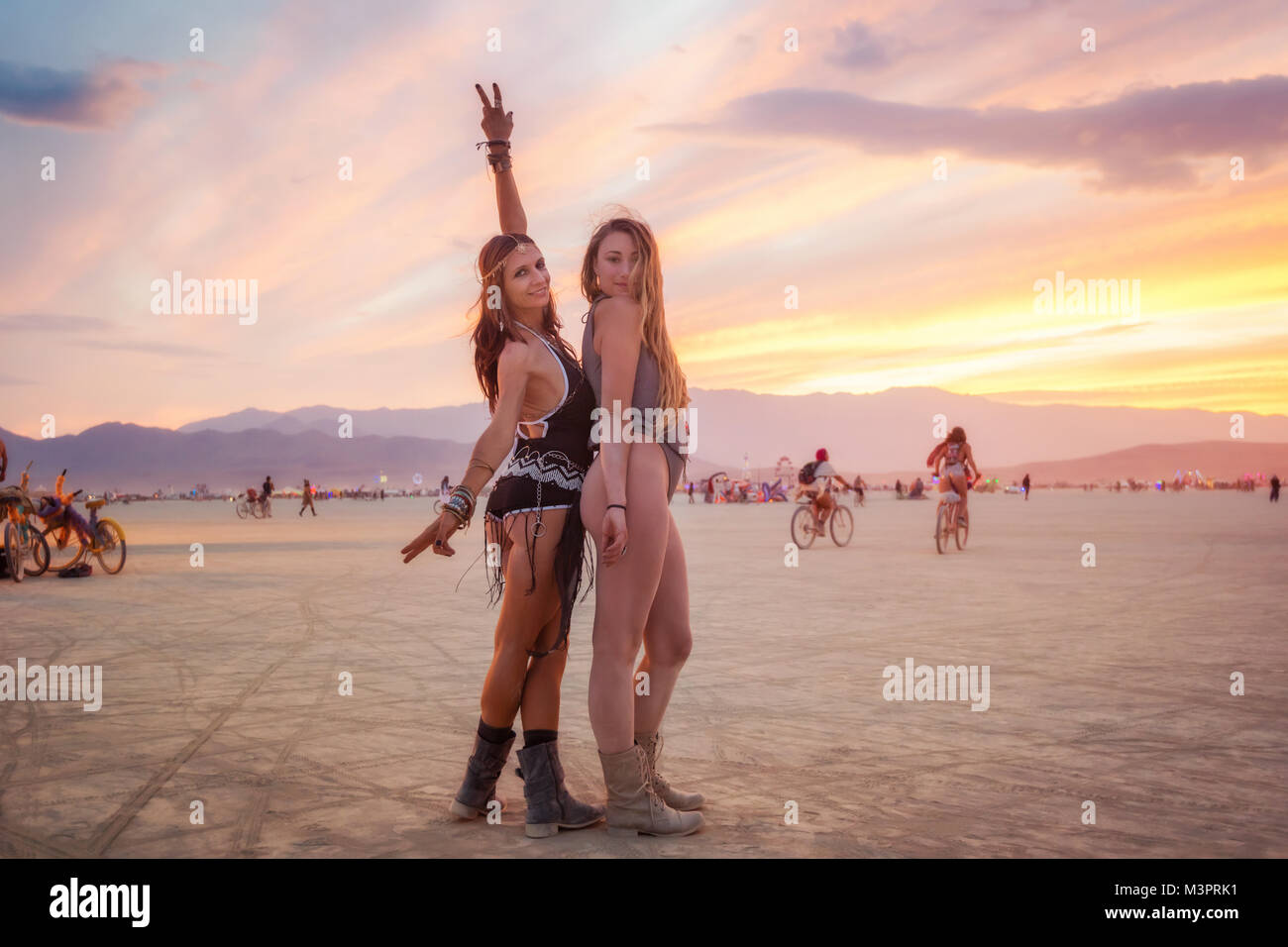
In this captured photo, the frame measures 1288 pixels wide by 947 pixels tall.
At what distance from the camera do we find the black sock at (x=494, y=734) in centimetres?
369

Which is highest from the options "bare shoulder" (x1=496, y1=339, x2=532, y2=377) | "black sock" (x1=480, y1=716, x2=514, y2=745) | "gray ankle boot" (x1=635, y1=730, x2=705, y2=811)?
"bare shoulder" (x1=496, y1=339, x2=532, y2=377)

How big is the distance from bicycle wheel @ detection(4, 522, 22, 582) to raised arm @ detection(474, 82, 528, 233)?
1150 cm

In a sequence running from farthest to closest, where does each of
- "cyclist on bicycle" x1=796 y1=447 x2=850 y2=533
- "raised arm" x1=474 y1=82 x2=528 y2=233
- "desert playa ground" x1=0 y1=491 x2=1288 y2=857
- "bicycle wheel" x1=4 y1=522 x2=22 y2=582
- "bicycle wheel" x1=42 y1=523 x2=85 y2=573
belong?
"cyclist on bicycle" x1=796 y1=447 x2=850 y2=533 → "bicycle wheel" x1=42 y1=523 x2=85 y2=573 → "bicycle wheel" x1=4 y1=522 x2=22 y2=582 → "raised arm" x1=474 y1=82 x2=528 y2=233 → "desert playa ground" x1=0 y1=491 x2=1288 y2=857

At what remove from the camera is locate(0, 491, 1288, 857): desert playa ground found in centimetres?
351

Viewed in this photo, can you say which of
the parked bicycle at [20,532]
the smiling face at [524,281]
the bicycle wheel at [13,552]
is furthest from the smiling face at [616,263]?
the bicycle wheel at [13,552]

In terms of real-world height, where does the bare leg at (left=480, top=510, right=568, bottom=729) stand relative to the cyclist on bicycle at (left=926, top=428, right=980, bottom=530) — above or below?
below

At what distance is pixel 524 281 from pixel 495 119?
971 mm

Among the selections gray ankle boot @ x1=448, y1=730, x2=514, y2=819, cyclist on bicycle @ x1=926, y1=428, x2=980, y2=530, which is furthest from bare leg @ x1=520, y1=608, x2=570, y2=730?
cyclist on bicycle @ x1=926, y1=428, x2=980, y2=530

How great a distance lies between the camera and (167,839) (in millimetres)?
3486

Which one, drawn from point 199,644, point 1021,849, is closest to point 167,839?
point 1021,849

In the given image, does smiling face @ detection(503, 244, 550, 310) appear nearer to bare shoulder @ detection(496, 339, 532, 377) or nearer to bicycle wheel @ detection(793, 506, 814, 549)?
bare shoulder @ detection(496, 339, 532, 377)

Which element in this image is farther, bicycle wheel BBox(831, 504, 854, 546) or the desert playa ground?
bicycle wheel BBox(831, 504, 854, 546)

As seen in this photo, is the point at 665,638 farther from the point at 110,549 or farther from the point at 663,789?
the point at 110,549
